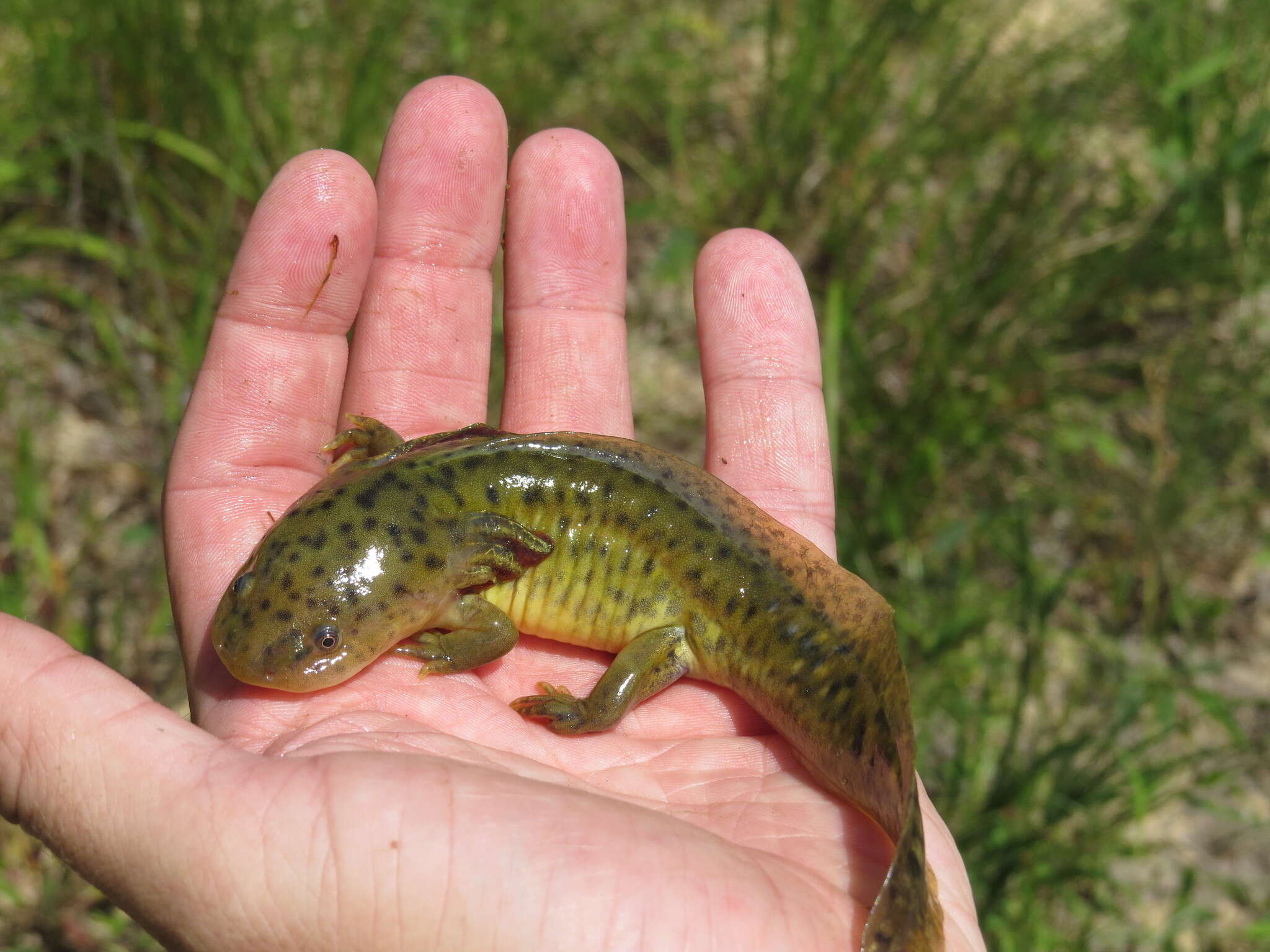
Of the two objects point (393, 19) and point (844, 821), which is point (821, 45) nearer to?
point (393, 19)

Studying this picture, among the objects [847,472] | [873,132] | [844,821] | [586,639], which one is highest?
[873,132]

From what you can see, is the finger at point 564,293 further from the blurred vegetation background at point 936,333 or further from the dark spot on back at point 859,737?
the dark spot on back at point 859,737

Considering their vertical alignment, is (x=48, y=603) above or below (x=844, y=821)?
above

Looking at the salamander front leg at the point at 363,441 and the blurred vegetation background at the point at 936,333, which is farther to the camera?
the blurred vegetation background at the point at 936,333

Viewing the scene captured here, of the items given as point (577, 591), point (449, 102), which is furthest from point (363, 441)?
point (449, 102)

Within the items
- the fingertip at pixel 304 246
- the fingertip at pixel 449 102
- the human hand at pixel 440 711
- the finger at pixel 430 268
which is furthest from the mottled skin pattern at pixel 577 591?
the fingertip at pixel 449 102

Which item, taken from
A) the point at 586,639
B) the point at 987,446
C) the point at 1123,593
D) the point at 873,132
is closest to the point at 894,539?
the point at 987,446

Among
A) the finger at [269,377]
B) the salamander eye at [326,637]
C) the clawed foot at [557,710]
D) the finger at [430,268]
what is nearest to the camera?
the salamander eye at [326,637]

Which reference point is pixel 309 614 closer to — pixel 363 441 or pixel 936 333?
pixel 363 441
